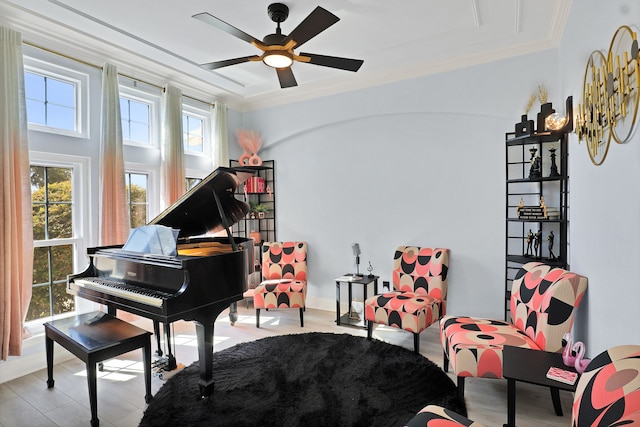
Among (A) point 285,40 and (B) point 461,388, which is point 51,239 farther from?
(B) point 461,388

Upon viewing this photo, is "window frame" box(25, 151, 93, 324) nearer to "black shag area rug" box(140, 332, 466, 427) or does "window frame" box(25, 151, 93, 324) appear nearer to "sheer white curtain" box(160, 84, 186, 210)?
"sheer white curtain" box(160, 84, 186, 210)

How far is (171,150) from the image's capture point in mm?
4340

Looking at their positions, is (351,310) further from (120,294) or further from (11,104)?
(11,104)

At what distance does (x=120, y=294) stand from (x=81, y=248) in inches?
53.2

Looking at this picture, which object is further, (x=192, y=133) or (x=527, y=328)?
(x=192, y=133)

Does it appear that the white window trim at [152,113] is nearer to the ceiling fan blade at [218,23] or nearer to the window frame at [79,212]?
the window frame at [79,212]

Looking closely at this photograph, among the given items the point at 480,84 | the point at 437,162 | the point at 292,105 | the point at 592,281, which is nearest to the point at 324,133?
the point at 292,105

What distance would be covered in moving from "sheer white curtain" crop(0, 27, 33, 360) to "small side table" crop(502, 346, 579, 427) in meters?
3.73

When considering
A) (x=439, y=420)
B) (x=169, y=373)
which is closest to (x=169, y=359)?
(x=169, y=373)

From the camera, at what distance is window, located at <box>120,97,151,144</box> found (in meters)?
4.11

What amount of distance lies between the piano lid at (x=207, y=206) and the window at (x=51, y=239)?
1216 millimetres

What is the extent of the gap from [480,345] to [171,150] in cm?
Result: 390

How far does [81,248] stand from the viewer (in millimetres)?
3596

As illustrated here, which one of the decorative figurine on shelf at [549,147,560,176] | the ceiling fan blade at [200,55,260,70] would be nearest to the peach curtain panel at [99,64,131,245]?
the ceiling fan blade at [200,55,260,70]
